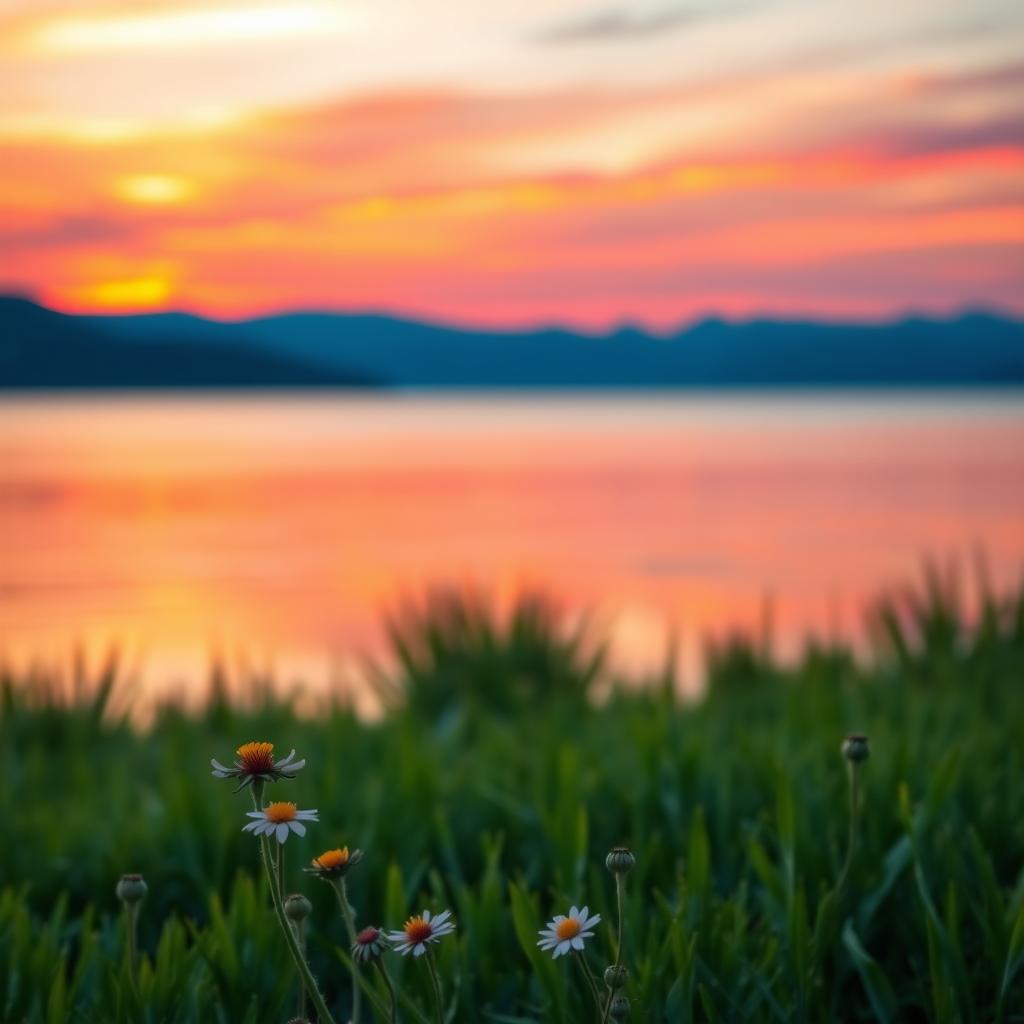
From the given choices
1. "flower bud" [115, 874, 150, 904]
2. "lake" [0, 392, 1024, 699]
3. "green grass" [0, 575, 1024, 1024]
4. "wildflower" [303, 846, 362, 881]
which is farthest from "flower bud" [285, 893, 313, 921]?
"lake" [0, 392, 1024, 699]

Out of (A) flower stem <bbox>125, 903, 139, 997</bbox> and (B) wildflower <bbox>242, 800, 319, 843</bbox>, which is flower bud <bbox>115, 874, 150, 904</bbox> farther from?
(B) wildflower <bbox>242, 800, 319, 843</bbox>

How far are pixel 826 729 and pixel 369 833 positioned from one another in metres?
1.33

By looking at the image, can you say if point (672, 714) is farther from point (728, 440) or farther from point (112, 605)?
point (728, 440)

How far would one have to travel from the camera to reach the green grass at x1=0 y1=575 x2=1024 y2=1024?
6.70ft

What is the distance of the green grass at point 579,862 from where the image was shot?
80.4 inches

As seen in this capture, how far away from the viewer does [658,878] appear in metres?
2.55

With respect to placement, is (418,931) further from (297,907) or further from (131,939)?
(131,939)

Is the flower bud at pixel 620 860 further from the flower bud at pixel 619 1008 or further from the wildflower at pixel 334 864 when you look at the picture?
the wildflower at pixel 334 864

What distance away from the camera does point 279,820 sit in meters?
1.40

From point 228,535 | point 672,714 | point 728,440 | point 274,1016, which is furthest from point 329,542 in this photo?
point 728,440

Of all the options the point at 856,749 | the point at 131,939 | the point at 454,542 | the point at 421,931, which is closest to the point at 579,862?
the point at 856,749

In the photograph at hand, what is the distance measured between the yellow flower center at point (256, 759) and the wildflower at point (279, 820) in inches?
1.7

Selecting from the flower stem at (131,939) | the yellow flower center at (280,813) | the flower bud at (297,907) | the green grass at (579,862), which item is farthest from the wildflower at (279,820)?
the green grass at (579,862)

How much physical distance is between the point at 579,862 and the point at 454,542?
17.7 m
